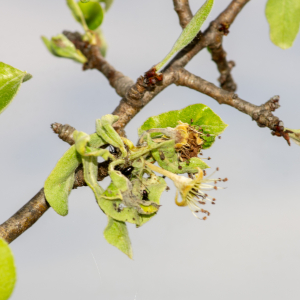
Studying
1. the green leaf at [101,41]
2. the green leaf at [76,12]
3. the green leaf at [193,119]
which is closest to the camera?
the green leaf at [193,119]

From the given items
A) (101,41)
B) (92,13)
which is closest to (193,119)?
(92,13)

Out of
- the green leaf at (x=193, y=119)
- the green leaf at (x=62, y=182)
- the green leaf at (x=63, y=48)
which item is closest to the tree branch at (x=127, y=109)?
the green leaf at (x=193, y=119)

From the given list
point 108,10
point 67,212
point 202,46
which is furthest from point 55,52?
point 67,212

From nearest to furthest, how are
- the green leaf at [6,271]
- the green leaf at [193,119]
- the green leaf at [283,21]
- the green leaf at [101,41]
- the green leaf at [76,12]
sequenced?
the green leaf at [6,271] < the green leaf at [193,119] < the green leaf at [283,21] < the green leaf at [76,12] < the green leaf at [101,41]

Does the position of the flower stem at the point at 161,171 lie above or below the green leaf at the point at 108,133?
above

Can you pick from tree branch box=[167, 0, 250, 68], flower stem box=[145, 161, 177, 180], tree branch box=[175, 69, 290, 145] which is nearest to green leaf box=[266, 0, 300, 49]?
tree branch box=[175, 69, 290, 145]

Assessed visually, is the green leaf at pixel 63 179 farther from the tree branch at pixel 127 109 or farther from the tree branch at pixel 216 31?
the tree branch at pixel 216 31
